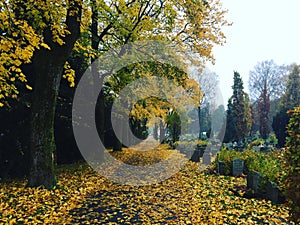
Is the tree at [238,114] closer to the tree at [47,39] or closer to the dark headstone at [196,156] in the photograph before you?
the dark headstone at [196,156]

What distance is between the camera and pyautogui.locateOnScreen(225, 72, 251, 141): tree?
31.7 metres

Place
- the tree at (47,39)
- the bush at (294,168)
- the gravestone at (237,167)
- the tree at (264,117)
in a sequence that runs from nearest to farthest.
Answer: the bush at (294,168) < the tree at (47,39) < the gravestone at (237,167) < the tree at (264,117)

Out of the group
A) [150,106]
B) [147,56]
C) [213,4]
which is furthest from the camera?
[150,106]

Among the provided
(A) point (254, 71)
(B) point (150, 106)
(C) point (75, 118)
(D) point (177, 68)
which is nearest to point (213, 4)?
(D) point (177, 68)

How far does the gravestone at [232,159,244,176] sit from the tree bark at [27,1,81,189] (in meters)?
7.59

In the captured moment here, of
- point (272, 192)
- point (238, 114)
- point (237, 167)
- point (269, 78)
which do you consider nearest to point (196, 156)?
point (237, 167)

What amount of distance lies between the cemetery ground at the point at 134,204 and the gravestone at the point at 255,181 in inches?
16.8

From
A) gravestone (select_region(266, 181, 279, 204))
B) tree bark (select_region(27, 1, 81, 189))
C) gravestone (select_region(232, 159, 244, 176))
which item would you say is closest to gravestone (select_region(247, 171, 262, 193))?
gravestone (select_region(266, 181, 279, 204))

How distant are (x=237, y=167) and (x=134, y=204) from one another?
6.43 m

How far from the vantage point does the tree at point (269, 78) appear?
4797 centimetres

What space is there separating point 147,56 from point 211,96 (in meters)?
40.8

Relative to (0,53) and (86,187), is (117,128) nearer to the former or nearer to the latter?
(86,187)

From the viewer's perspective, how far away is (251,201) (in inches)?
296

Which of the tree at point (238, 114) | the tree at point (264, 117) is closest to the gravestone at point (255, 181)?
the tree at point (238, 114)
